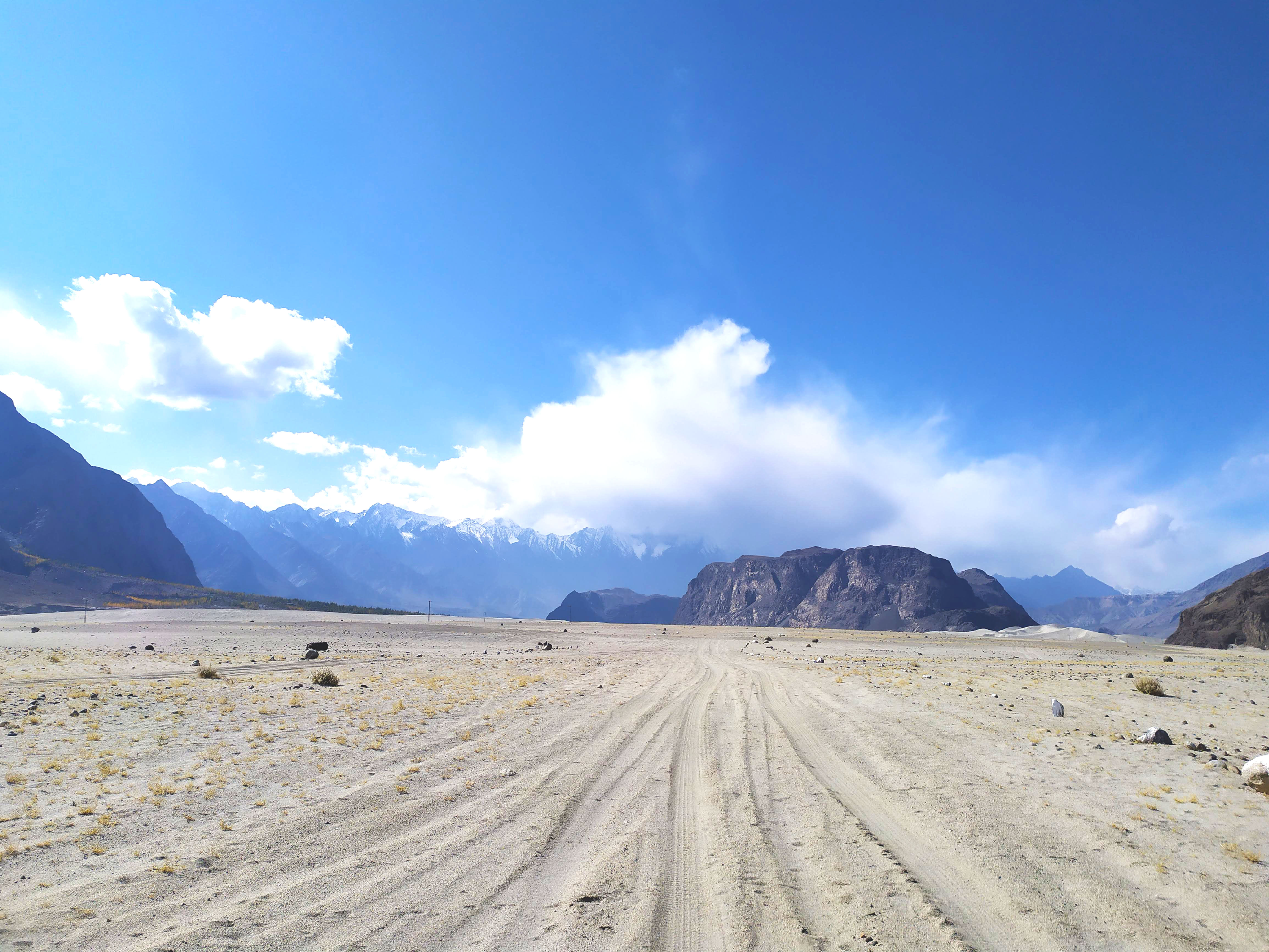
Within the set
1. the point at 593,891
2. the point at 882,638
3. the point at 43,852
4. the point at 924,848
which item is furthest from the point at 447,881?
the point at 882,638

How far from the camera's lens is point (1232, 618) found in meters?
77.2

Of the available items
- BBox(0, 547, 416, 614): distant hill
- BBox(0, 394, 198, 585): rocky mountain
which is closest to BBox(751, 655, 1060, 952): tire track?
BBox(0, 547, 416, 614): distant hill

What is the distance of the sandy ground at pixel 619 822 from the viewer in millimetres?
5871

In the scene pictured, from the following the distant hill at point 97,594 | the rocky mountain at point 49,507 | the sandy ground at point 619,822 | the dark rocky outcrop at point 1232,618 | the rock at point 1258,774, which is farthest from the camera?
the rocky mountain at point 49,507

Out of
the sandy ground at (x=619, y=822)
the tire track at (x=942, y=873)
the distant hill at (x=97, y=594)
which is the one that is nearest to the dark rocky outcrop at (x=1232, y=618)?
the sandy ground at (x=619, y=822)

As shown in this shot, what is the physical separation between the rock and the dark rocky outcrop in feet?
287

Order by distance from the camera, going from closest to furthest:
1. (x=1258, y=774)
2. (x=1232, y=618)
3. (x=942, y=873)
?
(x=942, y=873) < (x=1258, y=774) < (x=1232, y=618)

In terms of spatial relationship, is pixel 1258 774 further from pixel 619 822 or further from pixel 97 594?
pixel 97 594

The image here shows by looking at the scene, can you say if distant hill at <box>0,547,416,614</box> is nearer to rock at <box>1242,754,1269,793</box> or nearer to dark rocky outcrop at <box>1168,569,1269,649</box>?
rock at <box>1242,754,1269,793</box>

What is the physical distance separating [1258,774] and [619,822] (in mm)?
10945

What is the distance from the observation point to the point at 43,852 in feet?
23.6

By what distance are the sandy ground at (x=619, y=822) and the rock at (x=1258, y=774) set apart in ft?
1.00

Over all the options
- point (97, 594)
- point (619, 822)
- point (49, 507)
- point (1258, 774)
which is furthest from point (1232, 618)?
point (49, 507)

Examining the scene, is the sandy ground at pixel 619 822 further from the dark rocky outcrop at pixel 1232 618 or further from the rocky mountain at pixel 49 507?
the rocky mountain at pixel 49 507
